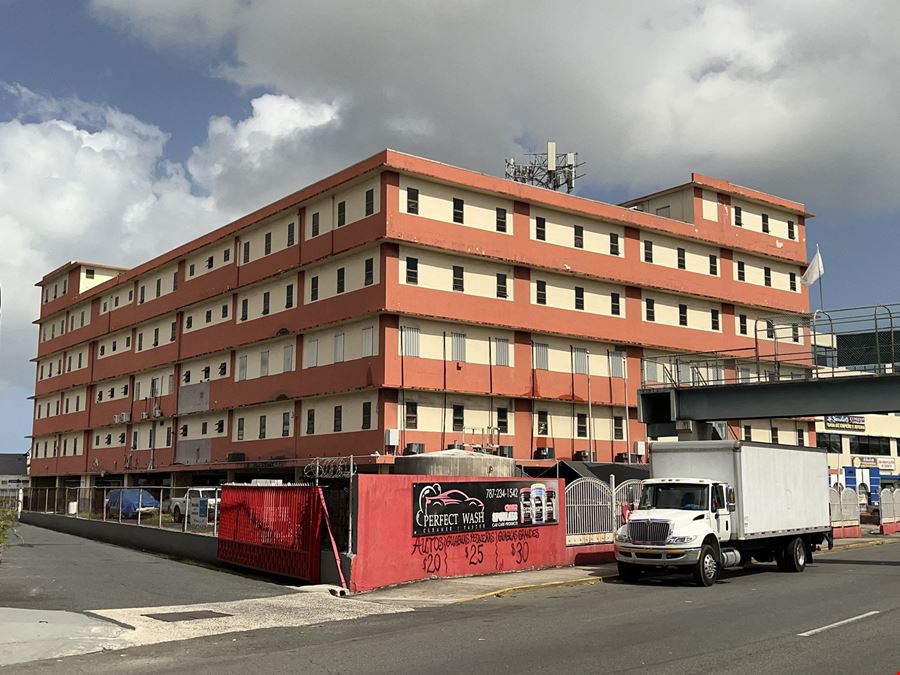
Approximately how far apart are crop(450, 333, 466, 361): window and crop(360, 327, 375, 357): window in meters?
4.26

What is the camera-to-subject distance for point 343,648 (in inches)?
551

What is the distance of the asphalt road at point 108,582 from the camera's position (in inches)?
774

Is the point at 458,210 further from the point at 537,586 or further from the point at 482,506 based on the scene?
the point at 537,586

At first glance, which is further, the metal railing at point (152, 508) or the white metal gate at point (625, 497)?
the metal railing at point (152, 508)

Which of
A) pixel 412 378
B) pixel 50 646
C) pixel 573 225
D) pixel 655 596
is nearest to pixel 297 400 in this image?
pixel 412 378

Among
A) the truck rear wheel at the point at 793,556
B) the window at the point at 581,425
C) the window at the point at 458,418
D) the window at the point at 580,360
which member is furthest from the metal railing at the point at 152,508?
the window at the point at 580,360

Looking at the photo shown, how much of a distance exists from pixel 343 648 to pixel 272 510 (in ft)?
37.7

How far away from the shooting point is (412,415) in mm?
45125

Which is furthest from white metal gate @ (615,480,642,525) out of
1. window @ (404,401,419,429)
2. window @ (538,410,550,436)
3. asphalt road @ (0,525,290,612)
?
window @ (538,410,550,436)

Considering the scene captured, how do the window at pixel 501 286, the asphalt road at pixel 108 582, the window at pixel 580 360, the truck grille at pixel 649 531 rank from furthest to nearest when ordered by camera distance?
the window at pixel 580 360, the window at pixel 501 286, the truck grille at pixel 649 531, the asphalt road at pixel 108 582

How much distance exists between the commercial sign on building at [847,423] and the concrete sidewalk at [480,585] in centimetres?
5828

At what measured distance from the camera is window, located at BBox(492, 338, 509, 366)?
48844mm

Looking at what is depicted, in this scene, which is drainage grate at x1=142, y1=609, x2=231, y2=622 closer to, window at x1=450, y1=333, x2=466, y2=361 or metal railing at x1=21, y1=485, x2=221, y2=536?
metal railing at x1=21, y1=485, x2=221, y2=536

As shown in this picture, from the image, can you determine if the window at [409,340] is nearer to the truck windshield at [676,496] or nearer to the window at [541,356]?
the window at [541,356]
